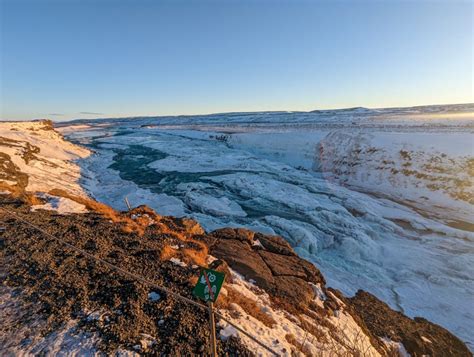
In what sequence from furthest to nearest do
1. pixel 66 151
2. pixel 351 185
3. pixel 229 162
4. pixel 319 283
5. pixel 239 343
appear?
1. pixel 66 151
2. pixel 229 162
3. pixel 351 185
4. pixel 319 283
5. pixel 239 343

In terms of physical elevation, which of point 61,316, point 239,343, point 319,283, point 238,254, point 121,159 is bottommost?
point 121,159

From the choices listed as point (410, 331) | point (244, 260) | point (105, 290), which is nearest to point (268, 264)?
point (244, 260)

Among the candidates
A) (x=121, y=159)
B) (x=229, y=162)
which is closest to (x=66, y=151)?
(x=121, y=159)

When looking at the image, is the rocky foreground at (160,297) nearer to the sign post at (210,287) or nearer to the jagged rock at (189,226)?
the jagged rock at (189,226)

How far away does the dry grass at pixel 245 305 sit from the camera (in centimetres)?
614

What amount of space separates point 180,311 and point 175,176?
23359 millimetres

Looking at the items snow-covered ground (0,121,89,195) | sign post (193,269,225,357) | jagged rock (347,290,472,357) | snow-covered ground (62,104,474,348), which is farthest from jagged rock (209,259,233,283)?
snow-covered ground (0,121,89,195)

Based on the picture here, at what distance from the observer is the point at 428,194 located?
71.3 ft

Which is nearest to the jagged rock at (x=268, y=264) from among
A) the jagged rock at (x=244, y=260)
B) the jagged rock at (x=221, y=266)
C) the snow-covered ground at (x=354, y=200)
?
the jagged rock at (x=244, y=260)

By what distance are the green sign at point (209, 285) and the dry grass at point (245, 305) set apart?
2209mm

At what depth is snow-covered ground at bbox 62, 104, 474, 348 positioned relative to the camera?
11961 millimetres

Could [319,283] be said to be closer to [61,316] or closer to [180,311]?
[180,311]

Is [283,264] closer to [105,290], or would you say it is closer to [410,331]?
[410,331]

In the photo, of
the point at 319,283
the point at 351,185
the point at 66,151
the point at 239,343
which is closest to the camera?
the point at 239,343
